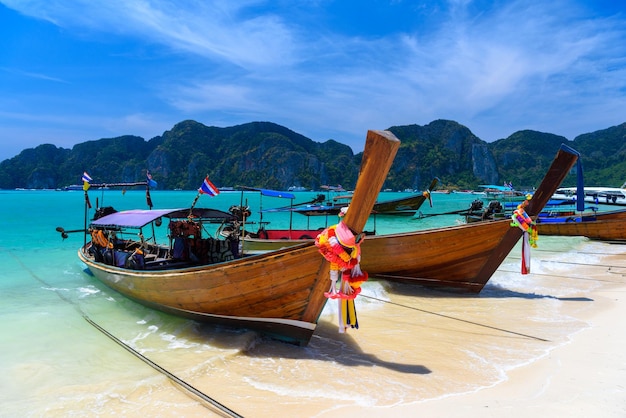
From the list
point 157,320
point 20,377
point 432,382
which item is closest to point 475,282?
point 432,382

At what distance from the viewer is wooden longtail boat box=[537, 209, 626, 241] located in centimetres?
1894

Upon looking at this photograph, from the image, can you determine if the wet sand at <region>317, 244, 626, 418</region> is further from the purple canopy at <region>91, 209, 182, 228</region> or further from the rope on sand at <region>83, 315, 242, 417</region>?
the purple canopy at <region>91, 209, 182, 228</region>

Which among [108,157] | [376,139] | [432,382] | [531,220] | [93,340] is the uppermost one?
[108,157]

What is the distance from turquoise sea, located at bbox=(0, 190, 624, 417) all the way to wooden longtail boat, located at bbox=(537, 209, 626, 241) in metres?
11.2

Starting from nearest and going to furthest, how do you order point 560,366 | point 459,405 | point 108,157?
point 459,405
point 560,366
point 108,157

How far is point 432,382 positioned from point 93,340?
590 cm

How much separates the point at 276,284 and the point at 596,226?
65.7 feet

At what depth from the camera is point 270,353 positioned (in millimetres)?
5676

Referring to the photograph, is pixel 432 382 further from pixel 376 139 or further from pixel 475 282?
pixel 475 282

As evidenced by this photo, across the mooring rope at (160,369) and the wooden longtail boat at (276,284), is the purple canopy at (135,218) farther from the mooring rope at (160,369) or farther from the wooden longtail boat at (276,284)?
the mooring rope at (160,369)

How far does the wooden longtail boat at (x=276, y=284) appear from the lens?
4531mm

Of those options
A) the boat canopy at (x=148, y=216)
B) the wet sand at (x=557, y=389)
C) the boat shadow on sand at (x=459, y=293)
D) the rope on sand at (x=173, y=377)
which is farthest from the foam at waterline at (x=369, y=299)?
the rope on sand at (x=173, y=377)

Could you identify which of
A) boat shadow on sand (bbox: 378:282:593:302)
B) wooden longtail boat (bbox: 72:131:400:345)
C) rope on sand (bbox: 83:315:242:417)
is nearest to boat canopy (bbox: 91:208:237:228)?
wooden longtail boat (bbox: 72:131:400:345)

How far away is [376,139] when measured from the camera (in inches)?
171
